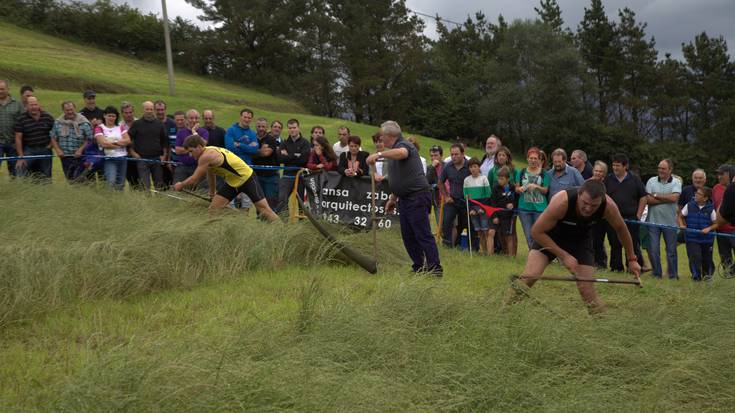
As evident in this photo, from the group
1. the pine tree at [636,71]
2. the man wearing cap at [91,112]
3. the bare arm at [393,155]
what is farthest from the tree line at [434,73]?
the bare arm at [393,155]

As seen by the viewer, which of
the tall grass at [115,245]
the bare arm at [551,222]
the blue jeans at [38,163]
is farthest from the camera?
the blue jeans at [38,163]

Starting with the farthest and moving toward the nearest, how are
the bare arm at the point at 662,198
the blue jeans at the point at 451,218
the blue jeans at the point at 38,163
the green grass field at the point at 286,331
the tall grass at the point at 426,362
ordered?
→ the blue jeans at the point at 451,218 → the bare arm at the point at 662,198 → the blue jeans at the point at 38,163 → the green grass field at the point at 286,331 → the tall grass at the point at 426,362

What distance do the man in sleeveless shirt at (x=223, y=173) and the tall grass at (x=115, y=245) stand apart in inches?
14.7

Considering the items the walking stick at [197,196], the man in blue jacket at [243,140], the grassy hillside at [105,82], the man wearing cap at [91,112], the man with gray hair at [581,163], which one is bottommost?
the walking stick at [197,196]

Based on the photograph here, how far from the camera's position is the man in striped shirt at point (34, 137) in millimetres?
10041

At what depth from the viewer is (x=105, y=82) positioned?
3462 centimetres

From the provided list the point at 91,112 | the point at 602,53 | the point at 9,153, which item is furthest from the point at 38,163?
the point at 602,53

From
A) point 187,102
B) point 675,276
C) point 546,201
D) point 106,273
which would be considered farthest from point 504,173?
point 187,102

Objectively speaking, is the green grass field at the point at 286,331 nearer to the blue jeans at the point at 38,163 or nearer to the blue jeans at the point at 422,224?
the blue jeans at the point at 422,224

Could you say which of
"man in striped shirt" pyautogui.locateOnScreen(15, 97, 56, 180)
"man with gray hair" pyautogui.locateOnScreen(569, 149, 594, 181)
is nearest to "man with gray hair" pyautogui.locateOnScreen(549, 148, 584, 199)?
"man with gray hair" pyautogui.locateOnScreen(569, 149, 594, 181)

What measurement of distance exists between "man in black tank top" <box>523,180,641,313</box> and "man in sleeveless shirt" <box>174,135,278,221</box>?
3928mm

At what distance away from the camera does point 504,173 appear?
10344 mm

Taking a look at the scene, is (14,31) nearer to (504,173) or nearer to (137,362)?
(504,173)

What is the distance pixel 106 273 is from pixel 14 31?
5090 centimetres
